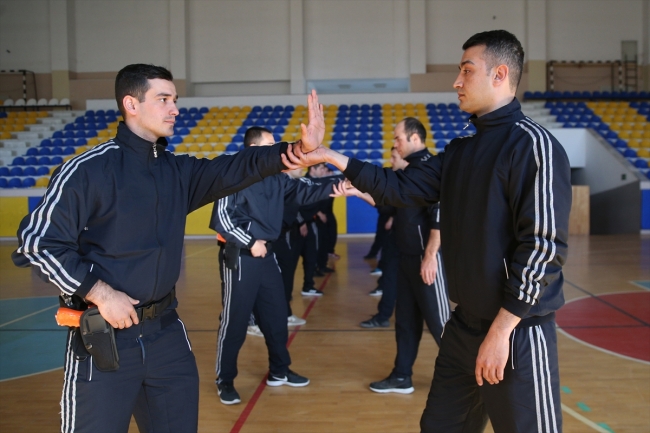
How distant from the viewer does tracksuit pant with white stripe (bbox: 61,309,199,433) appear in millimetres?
2109

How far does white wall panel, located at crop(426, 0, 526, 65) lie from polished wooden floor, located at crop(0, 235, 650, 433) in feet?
47.5

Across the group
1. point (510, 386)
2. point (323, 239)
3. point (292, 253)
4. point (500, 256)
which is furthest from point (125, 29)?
point (510, 386)

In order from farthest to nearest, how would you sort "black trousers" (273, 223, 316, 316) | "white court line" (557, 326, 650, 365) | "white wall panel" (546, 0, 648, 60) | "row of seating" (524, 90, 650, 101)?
1. "white wall panel" (546, 0, 648, 60)
2. "row of seating" (524, 90, 650, 101)
3. "black trousers" (273, 223, 316, 316)
4. "white court line" (557, 326, 650, 365)

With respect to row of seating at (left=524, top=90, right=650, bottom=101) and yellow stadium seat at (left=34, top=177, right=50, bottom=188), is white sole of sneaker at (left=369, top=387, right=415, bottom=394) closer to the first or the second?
yellow stadium seat at (left=34, top=177, right=50, bottom=188)

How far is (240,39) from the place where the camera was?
20500mm

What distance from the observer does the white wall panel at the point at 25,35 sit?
20.6 m

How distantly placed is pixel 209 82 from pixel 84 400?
19974mm

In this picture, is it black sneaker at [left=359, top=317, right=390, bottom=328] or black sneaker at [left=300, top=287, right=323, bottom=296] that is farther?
black sneaker at [left=300, top=287, right=323, bottom=296]

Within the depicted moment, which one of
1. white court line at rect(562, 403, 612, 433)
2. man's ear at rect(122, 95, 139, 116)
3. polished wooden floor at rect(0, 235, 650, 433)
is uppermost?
man's ear at rect(122, 95, 139, 116)

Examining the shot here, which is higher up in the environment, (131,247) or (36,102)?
(36,102)

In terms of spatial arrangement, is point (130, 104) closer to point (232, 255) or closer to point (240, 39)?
point (232, 255)

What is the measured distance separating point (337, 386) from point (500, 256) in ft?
8.45

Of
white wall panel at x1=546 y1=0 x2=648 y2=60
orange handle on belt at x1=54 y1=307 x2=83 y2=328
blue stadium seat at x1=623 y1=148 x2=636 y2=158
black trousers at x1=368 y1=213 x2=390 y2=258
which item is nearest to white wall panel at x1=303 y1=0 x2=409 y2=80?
white wall panel at x1=546 y1=0 x2=648 y2=60

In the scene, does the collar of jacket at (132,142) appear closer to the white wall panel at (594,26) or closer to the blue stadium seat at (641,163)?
the blue stadium seat at (641,163)
